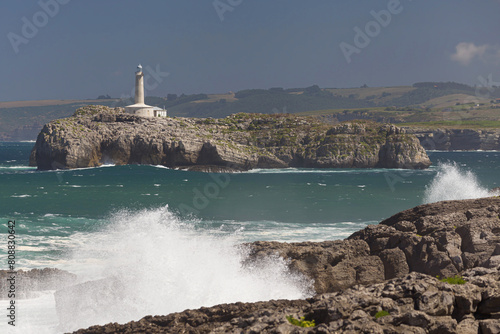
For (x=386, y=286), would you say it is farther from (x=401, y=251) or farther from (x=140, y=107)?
(x=140, y=107)

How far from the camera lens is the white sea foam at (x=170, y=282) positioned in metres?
16.8

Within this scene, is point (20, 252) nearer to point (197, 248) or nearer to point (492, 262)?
point (197, 248)

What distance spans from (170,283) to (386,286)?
8709mm

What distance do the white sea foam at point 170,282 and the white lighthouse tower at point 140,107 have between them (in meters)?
105

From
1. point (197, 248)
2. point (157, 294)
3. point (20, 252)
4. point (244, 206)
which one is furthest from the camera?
point (244, 206)

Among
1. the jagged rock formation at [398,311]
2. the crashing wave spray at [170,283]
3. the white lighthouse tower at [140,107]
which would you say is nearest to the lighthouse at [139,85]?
the white lighthouse tower at [140,107]

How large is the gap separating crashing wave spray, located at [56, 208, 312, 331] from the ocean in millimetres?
44

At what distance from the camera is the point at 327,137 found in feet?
378

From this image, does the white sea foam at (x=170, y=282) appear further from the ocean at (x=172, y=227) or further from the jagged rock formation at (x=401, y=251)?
the jagged rock formation at (x=401, y=251)

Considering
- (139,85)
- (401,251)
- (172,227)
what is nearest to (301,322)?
(401,251)

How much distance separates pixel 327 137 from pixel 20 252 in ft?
307

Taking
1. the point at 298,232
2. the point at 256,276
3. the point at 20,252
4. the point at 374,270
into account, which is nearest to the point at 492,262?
the point at 374,270

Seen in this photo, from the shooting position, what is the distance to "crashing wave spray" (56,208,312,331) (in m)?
16.8

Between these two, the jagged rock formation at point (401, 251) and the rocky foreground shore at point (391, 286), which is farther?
the jagged rock formation at point (401, 251)
